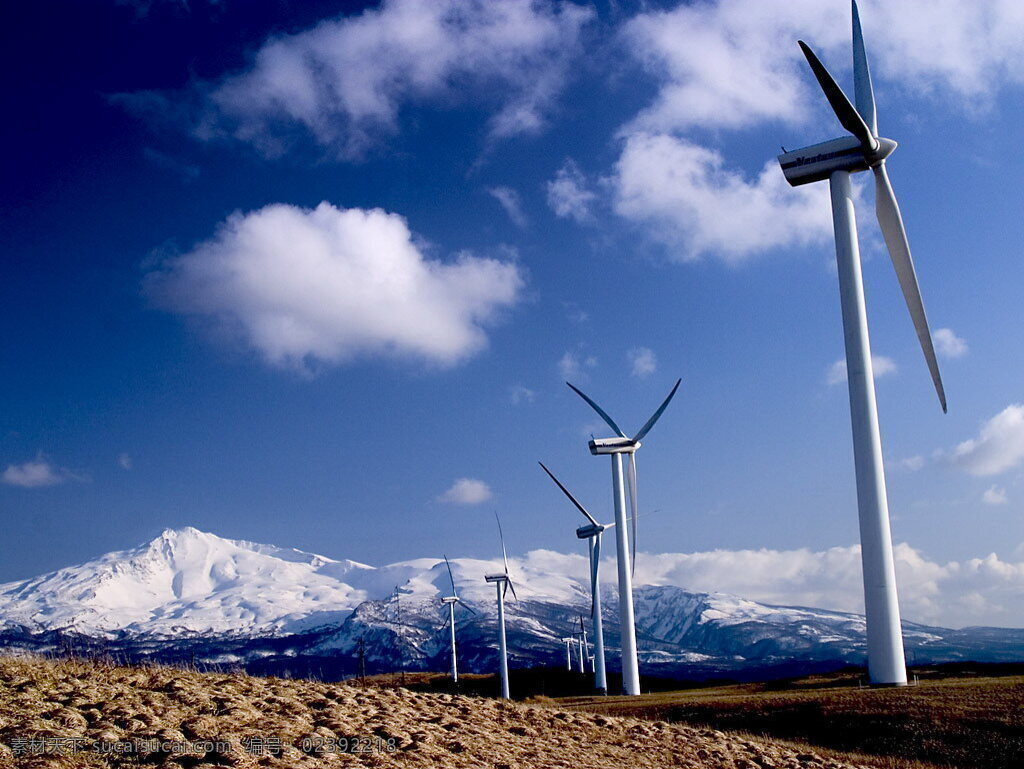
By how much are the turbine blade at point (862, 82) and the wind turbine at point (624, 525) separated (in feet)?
127

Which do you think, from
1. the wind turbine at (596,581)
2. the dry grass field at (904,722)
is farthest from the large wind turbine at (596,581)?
the dry grass field at (904,722)

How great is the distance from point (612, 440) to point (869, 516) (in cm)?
4888

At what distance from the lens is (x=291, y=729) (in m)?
20.3

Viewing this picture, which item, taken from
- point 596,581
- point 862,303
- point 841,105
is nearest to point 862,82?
point 841,105

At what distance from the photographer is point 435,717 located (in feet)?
82.0

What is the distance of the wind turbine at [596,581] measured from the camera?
350 ft

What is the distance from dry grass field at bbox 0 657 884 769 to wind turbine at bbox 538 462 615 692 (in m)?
73.5

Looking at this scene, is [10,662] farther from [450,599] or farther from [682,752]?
[450,599]

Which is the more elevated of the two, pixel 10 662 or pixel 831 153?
pixel 831 153

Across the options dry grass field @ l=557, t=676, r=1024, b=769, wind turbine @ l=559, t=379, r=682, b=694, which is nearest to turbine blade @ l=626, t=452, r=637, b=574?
wind turbine @ l=559, t=379, r=682, b=694

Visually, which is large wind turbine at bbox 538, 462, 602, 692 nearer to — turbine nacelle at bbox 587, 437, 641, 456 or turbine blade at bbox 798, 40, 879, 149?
turbine nacelle at bbox 587, 437, 641, 456

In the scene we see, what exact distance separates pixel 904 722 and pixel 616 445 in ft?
159

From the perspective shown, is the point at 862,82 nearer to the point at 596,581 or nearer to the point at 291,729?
the point at 291,729

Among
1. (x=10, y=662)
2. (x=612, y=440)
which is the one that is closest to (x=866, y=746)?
(x=10, y=662)
